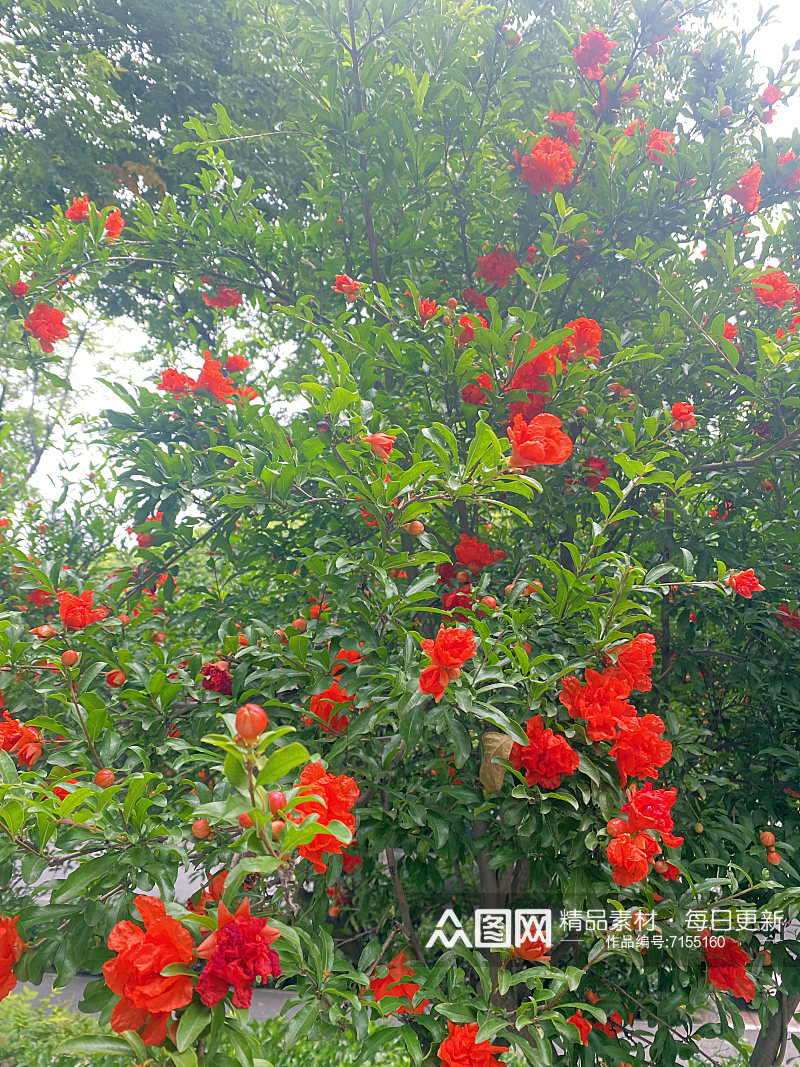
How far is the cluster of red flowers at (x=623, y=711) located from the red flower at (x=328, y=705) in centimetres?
47

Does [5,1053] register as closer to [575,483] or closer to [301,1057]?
[301,1057]

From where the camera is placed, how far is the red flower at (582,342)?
1646mm

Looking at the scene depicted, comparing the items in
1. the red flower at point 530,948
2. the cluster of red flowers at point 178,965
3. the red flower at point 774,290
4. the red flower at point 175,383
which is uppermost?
the red flower at point 774,290

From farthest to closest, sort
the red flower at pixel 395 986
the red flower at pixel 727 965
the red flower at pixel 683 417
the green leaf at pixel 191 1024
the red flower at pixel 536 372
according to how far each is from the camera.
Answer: the red flower at pixel 683 417 → the red flower at pixel 536 372 → the red flower at pixel 395 986 → the red flower at pixel 727 965 → the green leaf at pixel 191 1024

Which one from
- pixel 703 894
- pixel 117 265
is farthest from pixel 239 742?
pixel 117 265

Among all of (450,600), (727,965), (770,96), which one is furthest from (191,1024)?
(770,96)

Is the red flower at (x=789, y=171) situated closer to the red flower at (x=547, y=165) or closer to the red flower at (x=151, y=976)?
the red flower at (x=547, y=165)

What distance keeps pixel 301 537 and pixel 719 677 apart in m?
1.51

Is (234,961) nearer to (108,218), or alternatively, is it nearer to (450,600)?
(450,600)

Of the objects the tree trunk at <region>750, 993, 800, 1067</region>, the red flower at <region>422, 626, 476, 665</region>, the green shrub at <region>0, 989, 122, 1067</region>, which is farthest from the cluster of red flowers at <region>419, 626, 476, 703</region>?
the green shrub at <region>0, 989, 122, 1067</region>

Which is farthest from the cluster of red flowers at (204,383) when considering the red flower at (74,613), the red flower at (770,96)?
the red flower at (770,96)

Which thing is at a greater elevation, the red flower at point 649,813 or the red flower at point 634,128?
the red flower at point 634,128

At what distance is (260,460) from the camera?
1.37 m

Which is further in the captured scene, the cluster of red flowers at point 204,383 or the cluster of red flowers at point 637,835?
the cluster of red flowers at point 204,383
